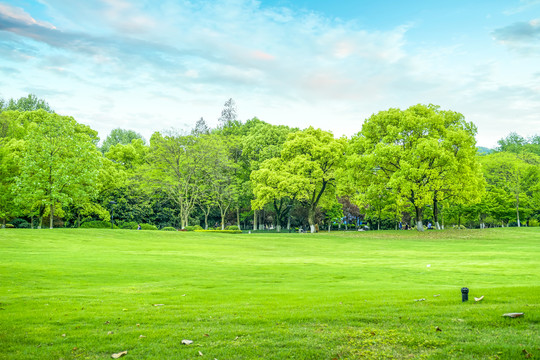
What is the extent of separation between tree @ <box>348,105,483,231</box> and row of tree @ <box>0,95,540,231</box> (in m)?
0.15

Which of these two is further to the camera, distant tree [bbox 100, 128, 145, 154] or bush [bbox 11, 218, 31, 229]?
distant tree [bbox 100, 128, 145, 154]

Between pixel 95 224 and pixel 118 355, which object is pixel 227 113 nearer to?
pixel 95 224

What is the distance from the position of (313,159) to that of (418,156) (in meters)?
16.3

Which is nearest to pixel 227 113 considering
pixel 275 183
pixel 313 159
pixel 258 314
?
pixel 313 159

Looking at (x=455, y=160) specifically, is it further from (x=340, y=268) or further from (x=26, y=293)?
(x=26, y=293)

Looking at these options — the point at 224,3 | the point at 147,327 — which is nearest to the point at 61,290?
the point at 147,327

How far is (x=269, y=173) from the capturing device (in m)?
56.4

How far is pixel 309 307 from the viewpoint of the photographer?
9.87m

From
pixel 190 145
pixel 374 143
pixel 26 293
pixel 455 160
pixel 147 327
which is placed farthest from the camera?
pixel 190 145

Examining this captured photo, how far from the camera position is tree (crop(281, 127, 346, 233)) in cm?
5575

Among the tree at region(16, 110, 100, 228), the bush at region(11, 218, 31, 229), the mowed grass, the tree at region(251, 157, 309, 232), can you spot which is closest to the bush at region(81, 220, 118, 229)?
the tree at region(16, 110, 100, 228)

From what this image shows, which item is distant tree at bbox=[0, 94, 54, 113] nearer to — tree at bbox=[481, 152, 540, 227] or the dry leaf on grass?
tree at bbox=[481, 152, 540, 227]

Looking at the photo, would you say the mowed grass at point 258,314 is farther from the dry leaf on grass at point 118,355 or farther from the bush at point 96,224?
the bush at point 96,224

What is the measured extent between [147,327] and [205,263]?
46.4 feet
